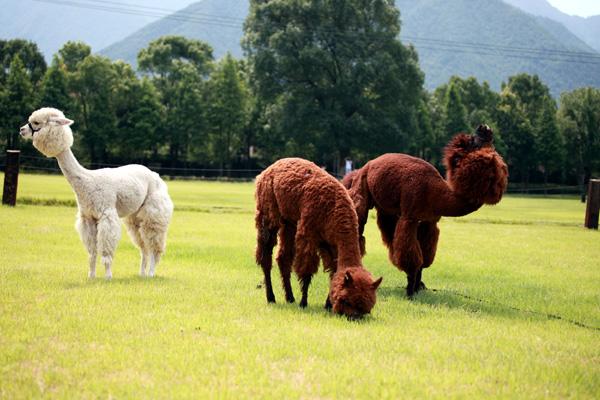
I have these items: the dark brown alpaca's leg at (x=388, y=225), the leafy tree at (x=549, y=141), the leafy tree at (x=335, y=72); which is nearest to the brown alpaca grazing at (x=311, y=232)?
the dark brown alpaca's leg at (x=388, y=225)

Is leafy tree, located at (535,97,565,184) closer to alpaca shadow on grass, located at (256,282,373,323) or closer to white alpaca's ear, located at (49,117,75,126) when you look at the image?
alpaca shadow on grass, located at (256,282,373,323)

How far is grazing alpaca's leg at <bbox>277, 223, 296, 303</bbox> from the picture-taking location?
797cm

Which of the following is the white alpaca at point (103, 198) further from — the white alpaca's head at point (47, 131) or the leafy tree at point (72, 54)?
the leafy tree at point (72, 54)

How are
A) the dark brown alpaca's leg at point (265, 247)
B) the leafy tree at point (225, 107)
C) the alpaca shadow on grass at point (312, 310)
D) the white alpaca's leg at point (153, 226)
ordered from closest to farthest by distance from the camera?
the alpaca shadow on grass at point (312, 310), the dark brown alpaca's leg at point (265, 247), the white alpaca's leg at point (153, 226), the leafy tree at point (225, 107)

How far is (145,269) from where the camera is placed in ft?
32.4

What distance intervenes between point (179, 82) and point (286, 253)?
200ft

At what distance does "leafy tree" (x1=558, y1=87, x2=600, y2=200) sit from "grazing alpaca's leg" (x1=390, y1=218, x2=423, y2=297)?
2742 inches

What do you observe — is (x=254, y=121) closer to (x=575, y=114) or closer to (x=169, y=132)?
(x=169, y=132)

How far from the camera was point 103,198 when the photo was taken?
29.2ft

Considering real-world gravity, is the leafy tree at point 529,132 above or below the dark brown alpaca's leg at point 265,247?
above

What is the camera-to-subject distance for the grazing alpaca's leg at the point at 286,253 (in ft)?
26.1

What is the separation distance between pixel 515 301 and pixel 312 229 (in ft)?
12.0

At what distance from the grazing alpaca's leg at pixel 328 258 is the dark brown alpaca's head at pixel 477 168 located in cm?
220

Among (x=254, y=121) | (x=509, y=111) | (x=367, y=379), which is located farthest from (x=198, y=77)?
(x=367, y=379)
